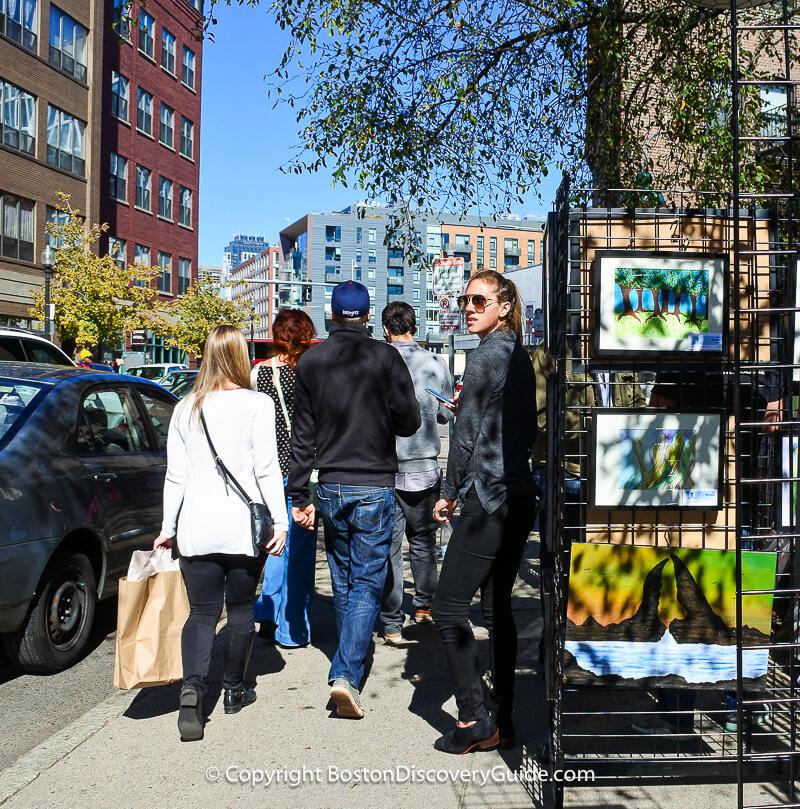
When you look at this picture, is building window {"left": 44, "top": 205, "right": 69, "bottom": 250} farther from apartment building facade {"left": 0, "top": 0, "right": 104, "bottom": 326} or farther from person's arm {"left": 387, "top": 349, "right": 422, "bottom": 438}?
person's arm {"left": 387, "top": 349, "right": 422, "bottom": 438}

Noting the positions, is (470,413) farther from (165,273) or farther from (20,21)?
(165,273)

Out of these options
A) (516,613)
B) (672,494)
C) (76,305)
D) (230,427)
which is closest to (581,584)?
(672,494)

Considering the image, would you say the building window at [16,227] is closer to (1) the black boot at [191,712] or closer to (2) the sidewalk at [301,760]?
(2) the sidewalk at [301,760]

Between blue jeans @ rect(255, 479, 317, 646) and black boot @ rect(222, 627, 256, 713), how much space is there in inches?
40.1

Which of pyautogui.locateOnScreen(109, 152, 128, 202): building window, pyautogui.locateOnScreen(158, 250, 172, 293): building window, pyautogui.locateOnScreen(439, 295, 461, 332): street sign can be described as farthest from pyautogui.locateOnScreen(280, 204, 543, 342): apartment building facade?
pyautogui.locateOnScreen(439, 295, 461, 332): street sign

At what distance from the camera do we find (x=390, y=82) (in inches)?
369

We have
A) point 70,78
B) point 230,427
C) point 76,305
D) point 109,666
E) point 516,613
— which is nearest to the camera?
point 230,427

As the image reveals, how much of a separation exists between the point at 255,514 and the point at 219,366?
728mm

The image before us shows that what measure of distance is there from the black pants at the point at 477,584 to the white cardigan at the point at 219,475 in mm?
923

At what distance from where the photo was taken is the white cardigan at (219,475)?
158 inches

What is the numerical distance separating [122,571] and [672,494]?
12.6ft

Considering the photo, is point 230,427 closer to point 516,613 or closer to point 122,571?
point 122,571

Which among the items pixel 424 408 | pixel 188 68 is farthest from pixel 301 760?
pixel 188 68

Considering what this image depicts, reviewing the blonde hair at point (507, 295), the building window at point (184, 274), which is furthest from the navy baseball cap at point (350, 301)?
the building window at point (184, 274)
